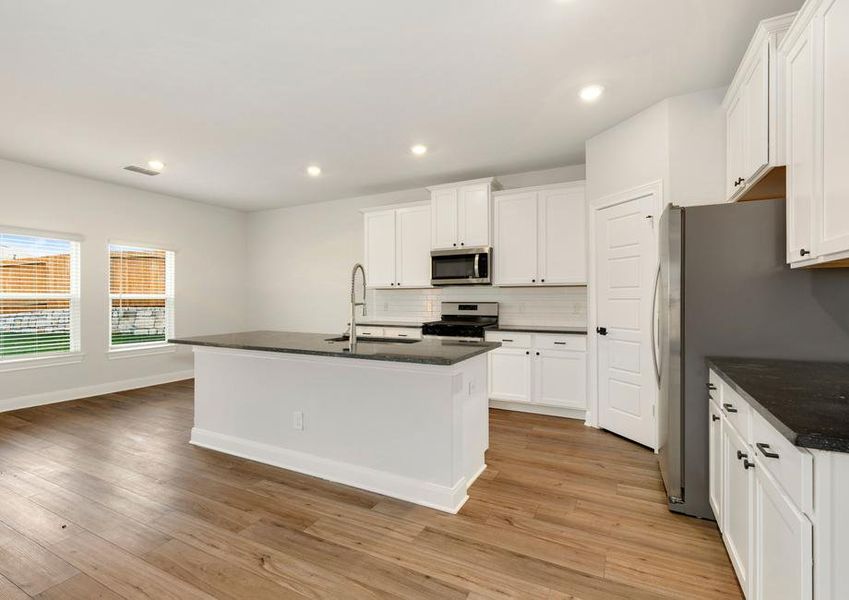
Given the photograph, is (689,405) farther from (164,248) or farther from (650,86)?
(164,248)

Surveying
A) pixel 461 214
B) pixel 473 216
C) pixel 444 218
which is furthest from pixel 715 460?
pixel 444 218

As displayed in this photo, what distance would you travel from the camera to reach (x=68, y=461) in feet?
9.93

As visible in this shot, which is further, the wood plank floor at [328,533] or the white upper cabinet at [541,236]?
the white upper cabinet at [541,236]

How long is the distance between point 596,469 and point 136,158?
5283 mm

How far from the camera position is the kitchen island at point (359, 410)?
2.36 meters

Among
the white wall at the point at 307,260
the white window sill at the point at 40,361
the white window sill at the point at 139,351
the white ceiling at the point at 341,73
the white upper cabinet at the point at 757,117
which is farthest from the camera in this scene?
the white wall at the point at 307,260

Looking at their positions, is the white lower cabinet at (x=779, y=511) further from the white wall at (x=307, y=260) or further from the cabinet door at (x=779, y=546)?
the white wall at (x=307, y=260)

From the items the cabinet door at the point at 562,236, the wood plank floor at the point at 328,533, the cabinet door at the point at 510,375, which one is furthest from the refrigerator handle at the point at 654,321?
the cabinet door at the point at 510,375

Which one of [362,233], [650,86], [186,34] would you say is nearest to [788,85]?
[650,86]

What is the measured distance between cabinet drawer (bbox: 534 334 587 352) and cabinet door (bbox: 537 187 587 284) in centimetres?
61

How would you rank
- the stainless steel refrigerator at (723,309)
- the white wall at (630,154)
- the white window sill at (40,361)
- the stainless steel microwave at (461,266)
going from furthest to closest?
the stainless steel microwave at (461,266)
the white window sill at (40,361)
the white wall at (630,154)
the stainless steel refrigerator at (723,309)

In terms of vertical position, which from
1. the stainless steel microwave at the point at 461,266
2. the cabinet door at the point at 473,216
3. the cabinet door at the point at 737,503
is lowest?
the cabinet door at the point at 737,503

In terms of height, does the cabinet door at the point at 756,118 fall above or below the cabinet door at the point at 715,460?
above

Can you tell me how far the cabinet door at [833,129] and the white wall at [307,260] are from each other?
14.1ft
